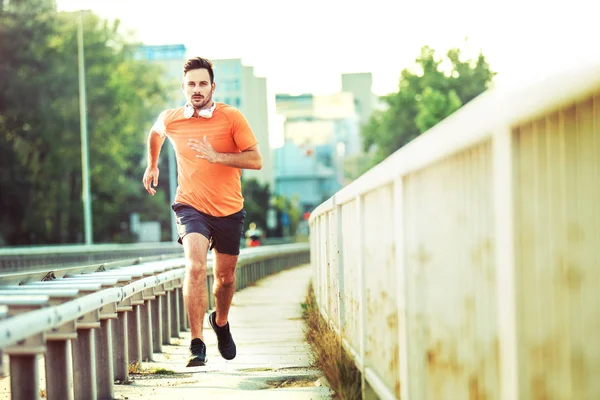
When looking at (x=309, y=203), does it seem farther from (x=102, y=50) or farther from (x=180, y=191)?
(x=180, y=191)

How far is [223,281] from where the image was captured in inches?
307

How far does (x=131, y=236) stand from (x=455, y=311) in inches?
2556

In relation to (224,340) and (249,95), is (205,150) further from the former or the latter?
(249,95)

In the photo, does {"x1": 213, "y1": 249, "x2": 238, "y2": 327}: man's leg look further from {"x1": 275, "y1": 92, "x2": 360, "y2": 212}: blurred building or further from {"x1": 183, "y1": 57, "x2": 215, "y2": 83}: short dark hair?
{"x1": 275, "y1": 92, "x2": 360, "y2": 212}: blurred building

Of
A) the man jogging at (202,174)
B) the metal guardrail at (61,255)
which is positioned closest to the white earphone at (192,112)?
the man jogging at (202,174)

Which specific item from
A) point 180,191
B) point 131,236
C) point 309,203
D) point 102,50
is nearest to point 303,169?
point 309,203

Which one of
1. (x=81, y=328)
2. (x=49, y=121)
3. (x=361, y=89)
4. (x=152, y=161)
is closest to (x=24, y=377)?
(x=81, y=328)

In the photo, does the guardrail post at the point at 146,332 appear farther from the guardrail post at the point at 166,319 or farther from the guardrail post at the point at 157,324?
the guardrail post at the point at 166,319

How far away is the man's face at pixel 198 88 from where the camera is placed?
7426 millimetres

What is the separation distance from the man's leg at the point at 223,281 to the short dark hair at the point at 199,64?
1157 mm

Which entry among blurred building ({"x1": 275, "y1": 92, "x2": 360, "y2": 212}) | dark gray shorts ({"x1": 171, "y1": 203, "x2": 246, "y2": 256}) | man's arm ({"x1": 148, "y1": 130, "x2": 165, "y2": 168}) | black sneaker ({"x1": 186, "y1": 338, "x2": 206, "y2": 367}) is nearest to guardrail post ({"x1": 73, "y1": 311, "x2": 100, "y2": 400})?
black sneaker ({"x1": 186, "y1": 338, "x2": 206, "y2": 367})

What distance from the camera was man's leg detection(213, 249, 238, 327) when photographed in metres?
7.70

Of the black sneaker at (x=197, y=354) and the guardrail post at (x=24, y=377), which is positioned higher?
the guardrail post at (x=24, y=377)

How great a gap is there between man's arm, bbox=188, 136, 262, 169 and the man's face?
10.1 inches
